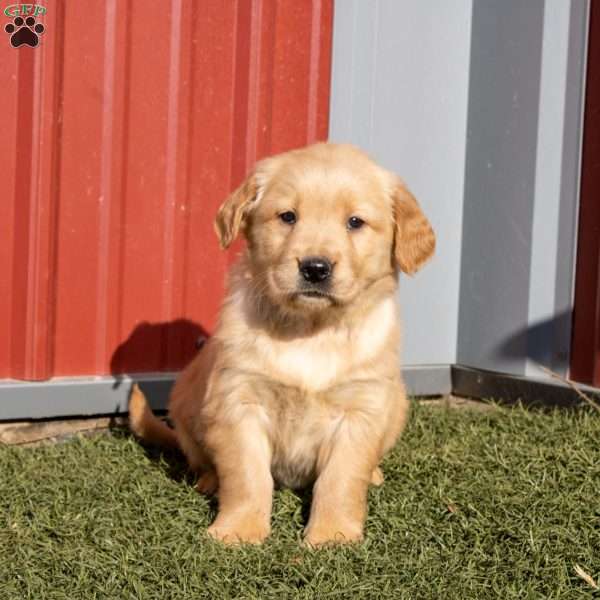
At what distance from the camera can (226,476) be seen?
3398mm

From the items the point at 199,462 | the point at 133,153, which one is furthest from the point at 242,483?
the point at 133,153

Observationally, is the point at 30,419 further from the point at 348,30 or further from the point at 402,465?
the point at 348,30

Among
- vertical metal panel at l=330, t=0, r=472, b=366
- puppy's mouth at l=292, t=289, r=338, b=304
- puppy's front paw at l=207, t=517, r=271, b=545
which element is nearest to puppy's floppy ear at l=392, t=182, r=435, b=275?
puppy's mouth at l=292, t=289, r=338, b=304

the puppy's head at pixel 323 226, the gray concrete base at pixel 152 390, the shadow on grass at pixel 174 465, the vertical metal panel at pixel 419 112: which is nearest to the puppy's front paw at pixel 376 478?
the shadow on grass at pixel 174 465

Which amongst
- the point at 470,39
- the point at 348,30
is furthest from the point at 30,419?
the point at 470,39

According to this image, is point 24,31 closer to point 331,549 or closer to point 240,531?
point 240,531

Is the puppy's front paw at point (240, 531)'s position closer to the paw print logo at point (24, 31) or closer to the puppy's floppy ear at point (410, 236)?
the puppy's floppy ear at point (410, 236)

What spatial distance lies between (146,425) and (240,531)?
46.7 inches

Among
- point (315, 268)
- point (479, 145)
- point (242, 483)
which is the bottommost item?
point (242, 483)

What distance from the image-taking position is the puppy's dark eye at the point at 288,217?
346 cm

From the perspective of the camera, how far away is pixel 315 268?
10.8 feet

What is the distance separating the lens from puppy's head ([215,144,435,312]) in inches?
131

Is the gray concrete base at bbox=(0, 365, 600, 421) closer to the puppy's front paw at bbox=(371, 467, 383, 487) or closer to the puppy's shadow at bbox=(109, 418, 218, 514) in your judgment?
the puppy's shadow at bbox=(109, 418, 218, 514)

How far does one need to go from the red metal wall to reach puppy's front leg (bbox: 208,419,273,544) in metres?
1.50
